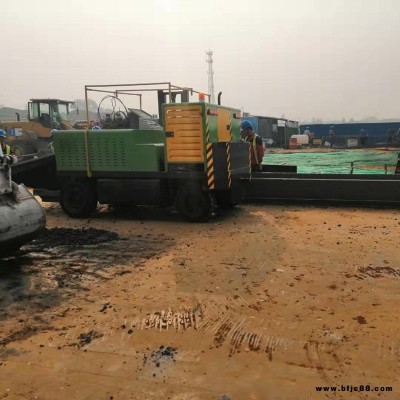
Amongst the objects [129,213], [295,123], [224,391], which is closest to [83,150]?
[129,213]

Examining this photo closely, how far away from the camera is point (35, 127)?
64.8 ft

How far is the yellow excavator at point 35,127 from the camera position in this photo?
1952cm

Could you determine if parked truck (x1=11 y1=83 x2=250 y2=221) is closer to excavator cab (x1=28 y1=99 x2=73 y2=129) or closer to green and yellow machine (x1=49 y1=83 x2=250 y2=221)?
green and yellow machine (x1=49 y1=83 x2=250 y2=221)

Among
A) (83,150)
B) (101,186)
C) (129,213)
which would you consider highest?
(83,150)

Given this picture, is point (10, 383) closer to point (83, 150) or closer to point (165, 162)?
point (165, 162)

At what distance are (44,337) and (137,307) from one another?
89 cm

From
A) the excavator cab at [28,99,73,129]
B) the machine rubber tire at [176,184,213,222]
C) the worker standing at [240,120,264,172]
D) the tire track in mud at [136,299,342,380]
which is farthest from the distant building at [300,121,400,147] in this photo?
the tire track in mud at [136,299,342,380]

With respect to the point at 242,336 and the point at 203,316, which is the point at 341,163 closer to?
the point at 203,316

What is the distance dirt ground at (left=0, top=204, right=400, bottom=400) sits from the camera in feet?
9.93

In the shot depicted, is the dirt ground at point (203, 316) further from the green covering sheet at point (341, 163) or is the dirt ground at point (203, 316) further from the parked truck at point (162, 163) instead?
the green covering sheet at point (341, 163)

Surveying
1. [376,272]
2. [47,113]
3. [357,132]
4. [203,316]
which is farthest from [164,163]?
[357,132]

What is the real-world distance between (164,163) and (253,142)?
8.71 feet

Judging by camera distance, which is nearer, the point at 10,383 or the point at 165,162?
the point at 10,383

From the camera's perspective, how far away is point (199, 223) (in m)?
7.88
